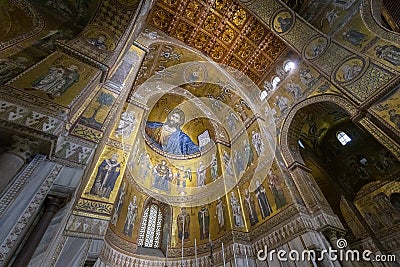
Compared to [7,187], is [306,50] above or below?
above

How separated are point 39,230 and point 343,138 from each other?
37.9 ft

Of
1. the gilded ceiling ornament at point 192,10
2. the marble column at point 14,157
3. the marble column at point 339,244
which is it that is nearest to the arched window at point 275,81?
the gilded ceiling ornament at point 192,10

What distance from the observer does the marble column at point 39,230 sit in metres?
2.37

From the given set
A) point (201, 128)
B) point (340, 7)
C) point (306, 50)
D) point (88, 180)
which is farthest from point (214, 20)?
point (88, 180)

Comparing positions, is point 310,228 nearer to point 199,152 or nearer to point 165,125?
point 199,152

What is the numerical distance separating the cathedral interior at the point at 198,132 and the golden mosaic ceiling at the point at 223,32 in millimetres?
64

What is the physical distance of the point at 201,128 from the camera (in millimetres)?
13664

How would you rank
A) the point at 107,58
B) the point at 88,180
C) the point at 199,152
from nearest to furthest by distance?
the point at 107,58 < the point at 88,180 < the point at 199,152

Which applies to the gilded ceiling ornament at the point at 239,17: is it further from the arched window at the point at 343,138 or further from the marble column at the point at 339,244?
the marble column at the point at 339,244

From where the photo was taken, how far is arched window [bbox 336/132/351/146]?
383 inches

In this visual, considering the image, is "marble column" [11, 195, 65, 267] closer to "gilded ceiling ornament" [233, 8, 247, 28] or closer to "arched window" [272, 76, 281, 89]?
"arched window" [272, 76, 281, 89]

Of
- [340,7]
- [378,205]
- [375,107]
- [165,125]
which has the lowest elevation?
[378,205]

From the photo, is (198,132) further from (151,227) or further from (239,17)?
(239,17)

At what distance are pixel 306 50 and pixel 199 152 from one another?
7.27 meters
